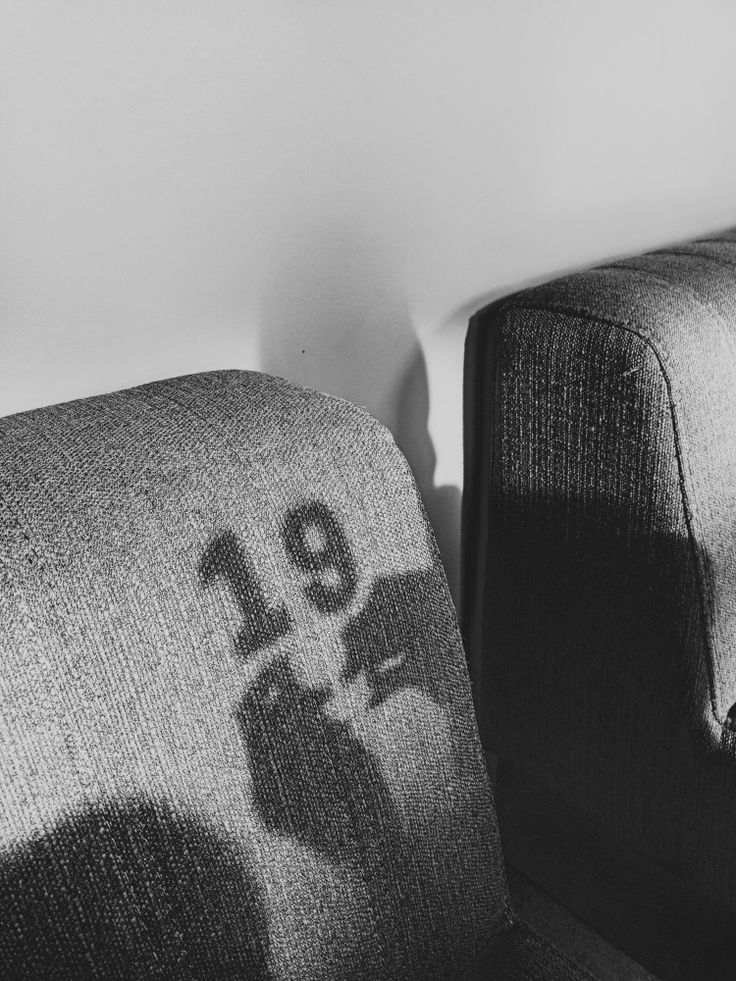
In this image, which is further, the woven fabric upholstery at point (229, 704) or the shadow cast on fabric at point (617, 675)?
the shadow cast on fabric at point (617, 675)

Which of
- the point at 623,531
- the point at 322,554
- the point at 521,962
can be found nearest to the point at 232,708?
the point at 322,554

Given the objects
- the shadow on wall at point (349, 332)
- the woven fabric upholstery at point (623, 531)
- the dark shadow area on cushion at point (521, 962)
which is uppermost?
the shadow on wall at point (349, 332)

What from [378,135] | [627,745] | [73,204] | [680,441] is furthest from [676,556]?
[73,204]

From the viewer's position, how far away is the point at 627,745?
944 mm

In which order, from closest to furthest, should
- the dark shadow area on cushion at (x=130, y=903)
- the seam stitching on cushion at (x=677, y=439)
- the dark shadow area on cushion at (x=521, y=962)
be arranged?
the dark shadow area on cushion at (x=130, y=903), the dark shadow area on cushion at (x=521, y=962), the seam stitching on cushion at (x=677, y=439)

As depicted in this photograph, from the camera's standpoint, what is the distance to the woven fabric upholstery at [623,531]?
0.82m

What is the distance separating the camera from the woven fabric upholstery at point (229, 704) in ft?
1.49

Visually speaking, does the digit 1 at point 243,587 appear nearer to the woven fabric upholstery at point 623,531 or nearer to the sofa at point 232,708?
the sofa at point 232,708

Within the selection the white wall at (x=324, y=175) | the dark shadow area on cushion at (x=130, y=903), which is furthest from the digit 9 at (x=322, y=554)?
the white wall at (x=324, y=175)

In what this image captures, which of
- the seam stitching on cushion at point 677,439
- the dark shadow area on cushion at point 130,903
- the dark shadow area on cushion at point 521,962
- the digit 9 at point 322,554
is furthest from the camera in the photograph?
the seam stitching on cushion at point 677,439

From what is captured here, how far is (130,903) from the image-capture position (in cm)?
47

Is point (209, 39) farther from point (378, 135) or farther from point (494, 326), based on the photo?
point (494, 326)

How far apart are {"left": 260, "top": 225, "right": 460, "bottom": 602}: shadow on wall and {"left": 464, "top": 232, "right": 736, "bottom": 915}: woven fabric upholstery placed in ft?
0.34

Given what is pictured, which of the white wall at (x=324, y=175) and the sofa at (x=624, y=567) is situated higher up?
the white wall at (x=324, y=175)
